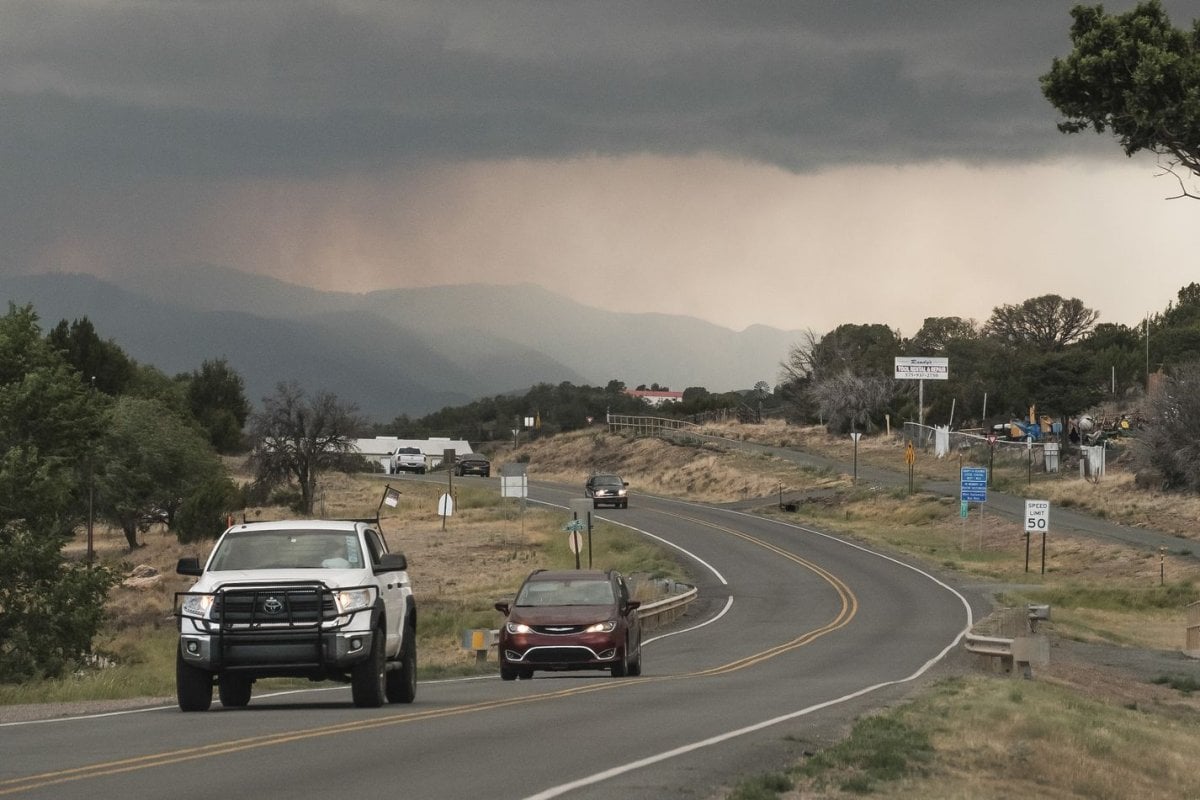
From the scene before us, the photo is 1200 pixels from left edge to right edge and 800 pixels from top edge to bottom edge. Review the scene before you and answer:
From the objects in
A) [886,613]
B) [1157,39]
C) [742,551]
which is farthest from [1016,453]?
[1157,39]

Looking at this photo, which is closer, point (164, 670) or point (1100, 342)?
point (164, 670)

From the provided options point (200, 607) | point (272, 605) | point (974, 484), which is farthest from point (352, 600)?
point (974, 484)

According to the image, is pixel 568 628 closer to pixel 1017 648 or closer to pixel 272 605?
pixel 1017 648

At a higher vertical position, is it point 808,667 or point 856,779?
point 856,779

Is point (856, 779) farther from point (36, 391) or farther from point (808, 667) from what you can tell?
point (36, 391)

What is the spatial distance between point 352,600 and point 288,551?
1186 mm

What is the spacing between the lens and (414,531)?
8556 cm

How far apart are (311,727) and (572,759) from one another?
325 cm

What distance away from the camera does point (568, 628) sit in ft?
81.4

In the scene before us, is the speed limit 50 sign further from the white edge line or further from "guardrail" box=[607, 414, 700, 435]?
"guardrail" box=[607, 414, 700, 435]

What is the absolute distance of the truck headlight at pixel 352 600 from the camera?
16.6 meters

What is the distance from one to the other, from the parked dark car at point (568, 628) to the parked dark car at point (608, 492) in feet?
213

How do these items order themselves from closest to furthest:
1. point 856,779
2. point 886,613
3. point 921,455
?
point 856,779 → point 886,613 → point 921,455

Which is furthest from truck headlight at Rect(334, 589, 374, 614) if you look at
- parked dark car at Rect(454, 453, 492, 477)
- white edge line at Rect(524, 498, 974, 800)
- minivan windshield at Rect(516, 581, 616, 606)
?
parked dark car at Rect(454, 453, 492, 477)
